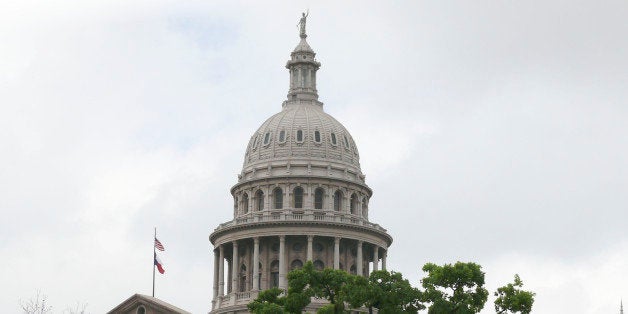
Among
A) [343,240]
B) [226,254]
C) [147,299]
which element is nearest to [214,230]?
[226,254]

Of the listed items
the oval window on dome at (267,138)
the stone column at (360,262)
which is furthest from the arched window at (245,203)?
the stone column at (360,262)

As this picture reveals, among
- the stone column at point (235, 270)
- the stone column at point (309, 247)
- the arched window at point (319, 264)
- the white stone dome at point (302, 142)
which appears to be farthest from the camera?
the white stone dome at point (302, 142)

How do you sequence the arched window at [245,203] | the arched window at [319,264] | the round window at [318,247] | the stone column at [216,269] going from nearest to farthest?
the arched window at [319,264]
the round window at [318,247]
the stone column at [216,269]
the arched window at [245,203]

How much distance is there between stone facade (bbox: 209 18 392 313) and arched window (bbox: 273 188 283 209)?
83 mm

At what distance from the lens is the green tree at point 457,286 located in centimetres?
8912

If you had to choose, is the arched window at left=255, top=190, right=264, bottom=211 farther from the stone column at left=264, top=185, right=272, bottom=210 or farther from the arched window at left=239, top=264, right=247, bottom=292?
the arched window at left=239, top=264, right=247, bottom=292

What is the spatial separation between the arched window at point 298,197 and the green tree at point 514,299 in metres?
53.9

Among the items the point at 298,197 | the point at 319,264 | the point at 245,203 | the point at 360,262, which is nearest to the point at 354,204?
the point at 298,197

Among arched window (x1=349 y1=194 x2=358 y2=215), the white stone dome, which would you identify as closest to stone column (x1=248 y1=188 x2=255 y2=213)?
the white stone dome

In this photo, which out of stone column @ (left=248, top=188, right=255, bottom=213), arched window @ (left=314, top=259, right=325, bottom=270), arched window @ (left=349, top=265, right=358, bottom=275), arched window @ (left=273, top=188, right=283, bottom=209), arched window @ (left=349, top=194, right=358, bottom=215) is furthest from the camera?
arched window @ (left=349, top=194, right=358, bottom=215)

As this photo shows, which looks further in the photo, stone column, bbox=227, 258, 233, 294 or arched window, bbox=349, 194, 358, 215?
arched window, bbox=349, 194, 358, 215

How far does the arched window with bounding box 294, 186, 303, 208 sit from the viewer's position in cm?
14200

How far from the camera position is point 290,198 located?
141625mm

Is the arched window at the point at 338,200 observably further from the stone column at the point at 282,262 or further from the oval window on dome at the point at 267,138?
the oval window on dome at the point at 267,138
